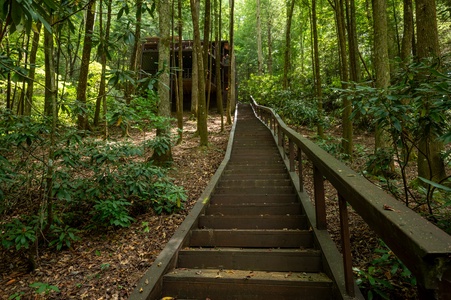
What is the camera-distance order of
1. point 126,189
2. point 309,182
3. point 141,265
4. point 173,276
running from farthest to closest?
point 309,182, point 126,189, point 141,265, point 173,276

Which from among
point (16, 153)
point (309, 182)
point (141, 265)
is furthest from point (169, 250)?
point (309, 182)

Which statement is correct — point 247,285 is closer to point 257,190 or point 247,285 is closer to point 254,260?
point 254,260

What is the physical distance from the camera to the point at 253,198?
4.86 metres

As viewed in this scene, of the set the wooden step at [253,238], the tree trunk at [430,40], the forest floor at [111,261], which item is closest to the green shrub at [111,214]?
the forest floor at [111,261]

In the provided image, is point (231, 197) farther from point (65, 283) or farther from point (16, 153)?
point (16, 153)

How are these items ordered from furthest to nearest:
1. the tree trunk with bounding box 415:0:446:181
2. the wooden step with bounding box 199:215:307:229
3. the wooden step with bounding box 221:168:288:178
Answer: the wooden step with bounding box 221:168:288:178 → the tree trunk with bounding box 415:0:446:181 → the wooden step with bounding box 199:215:307:229

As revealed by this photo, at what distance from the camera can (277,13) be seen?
30.0 meters

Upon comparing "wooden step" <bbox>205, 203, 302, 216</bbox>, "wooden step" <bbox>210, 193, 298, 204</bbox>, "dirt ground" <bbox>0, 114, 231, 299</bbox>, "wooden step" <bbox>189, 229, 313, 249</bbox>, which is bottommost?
"dirt ground" <bbox>0, 114, 231, 299</bbox>

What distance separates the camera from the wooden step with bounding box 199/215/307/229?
373cm

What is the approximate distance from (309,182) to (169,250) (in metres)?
4.37

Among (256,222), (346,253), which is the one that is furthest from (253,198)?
(346,253)

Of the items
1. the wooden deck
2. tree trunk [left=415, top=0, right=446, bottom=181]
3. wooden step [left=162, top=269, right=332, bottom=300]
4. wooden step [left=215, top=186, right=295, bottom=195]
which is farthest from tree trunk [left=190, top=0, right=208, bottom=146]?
wooden step [left=162, top=269, right=332, bottom=300]

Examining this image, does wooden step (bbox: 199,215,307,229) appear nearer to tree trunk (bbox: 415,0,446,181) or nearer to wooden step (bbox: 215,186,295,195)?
wooden step (bbox: 215,186,295,195)

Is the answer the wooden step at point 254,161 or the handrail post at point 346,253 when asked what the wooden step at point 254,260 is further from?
the wooden step at point 254,161
